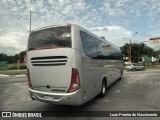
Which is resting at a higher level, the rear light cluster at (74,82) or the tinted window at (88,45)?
the tinted window at (88,45)

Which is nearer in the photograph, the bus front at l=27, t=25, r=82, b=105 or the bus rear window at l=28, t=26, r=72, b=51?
the bus front at l=27, t=25, r=82, b=105

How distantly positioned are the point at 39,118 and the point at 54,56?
2.12 meters

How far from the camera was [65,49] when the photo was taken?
693cm

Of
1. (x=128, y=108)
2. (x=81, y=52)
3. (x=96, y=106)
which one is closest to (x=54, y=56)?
(x=81, y=52)

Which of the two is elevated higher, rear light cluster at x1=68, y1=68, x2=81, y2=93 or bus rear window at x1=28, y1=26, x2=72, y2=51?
bus rear window at x1=28, y1=26, x2=72, y2=51

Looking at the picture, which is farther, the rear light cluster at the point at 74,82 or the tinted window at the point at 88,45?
the tinted window at the point at 88,45

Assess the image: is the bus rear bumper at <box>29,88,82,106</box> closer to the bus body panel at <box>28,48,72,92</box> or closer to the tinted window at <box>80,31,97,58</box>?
the bus body panel at <box>28,48,72,92</box>

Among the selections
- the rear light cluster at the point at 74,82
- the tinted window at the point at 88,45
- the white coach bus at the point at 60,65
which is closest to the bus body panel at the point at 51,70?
the white coach bus at the point at 60,65

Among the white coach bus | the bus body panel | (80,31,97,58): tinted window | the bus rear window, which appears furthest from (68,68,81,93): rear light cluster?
(80,31,97,58): tinted window

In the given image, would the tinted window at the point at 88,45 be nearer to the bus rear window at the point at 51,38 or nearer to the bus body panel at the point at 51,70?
the bus rear window at the point at 51,38

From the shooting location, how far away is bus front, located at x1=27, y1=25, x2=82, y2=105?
22.5ft

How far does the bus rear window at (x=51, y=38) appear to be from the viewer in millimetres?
7066

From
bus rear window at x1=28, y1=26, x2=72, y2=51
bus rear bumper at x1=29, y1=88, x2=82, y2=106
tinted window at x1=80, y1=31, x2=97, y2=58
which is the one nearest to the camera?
bus rear bumper at x1=29, y1=88, x2=82, y2=106

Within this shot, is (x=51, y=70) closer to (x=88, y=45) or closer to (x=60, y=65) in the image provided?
(x=60, y=65)
